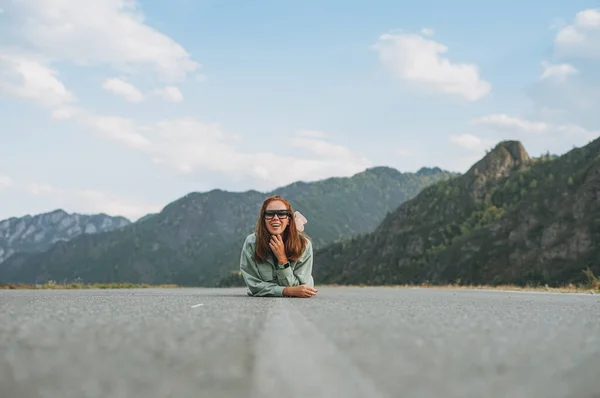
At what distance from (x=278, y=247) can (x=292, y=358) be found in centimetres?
630

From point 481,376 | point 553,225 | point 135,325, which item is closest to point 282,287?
point 135,325

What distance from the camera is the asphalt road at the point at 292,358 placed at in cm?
216

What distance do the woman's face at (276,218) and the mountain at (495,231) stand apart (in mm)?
24104

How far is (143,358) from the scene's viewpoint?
275 centimetres

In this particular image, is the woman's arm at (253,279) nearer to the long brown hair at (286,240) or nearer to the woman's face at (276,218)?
the long brown hair at (286,240)

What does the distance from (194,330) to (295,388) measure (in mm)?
1849

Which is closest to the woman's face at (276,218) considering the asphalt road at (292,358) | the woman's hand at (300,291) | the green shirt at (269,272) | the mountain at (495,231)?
the green shirt at (269,272)

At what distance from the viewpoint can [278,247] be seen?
912 centimetres

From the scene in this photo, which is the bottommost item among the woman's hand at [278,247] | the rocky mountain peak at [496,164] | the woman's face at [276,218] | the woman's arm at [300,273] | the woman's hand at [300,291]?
the woman's hand at [300,291]

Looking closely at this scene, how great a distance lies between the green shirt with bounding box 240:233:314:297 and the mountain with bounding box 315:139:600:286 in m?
23.6

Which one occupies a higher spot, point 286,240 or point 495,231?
Answer: point 495,231

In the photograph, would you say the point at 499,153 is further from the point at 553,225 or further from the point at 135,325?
the point at 135,325

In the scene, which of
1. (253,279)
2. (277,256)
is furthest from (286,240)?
(253,279)

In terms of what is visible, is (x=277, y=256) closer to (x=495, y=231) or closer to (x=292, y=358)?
(x=292, y=358)
